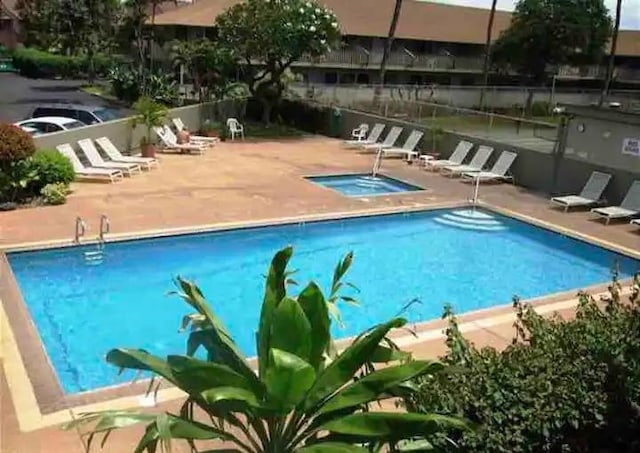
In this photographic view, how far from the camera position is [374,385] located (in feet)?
9.93

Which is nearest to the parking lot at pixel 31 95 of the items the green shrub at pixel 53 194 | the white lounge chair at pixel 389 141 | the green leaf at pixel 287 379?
the green shrub at pixel 53 194

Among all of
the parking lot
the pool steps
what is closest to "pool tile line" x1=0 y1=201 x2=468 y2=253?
the pool steps

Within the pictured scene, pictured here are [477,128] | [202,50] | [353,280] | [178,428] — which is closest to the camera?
[178,428]

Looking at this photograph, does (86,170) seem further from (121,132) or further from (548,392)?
(548,392)

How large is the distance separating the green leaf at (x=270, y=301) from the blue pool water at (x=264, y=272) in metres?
4.56

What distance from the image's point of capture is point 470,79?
5047 centimetres

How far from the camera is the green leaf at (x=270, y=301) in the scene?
316 centimetres

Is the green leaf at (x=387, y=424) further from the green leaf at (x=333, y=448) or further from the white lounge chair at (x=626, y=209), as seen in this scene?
the white lounge chair at (x=626, y=209)

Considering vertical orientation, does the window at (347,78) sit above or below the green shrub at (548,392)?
above

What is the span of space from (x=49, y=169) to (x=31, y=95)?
25.2 metres

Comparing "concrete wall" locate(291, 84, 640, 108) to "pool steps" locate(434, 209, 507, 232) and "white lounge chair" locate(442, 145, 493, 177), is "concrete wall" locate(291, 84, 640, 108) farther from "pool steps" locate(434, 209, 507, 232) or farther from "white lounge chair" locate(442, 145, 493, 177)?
"pool steps" locate(434, 209, 507, 232)

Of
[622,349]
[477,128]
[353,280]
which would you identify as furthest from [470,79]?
[622,349]

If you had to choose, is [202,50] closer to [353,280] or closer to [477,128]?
[477,128]

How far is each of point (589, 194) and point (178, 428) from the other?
14.7 metres
